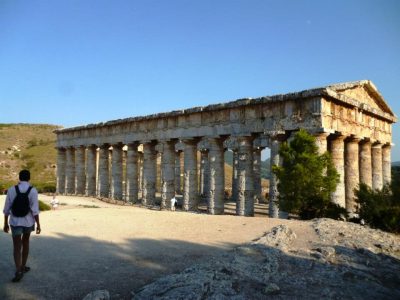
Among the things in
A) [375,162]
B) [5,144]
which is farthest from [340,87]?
[5,144]

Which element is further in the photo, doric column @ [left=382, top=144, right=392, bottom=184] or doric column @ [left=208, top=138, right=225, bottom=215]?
doric column @ [left=382, top=144, right=392, bottom=184]

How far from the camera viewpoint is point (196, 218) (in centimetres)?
1376

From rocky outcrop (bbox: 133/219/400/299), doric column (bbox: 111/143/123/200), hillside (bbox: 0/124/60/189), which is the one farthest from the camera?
Answer: hillside (bbox: 0/124/60/189)

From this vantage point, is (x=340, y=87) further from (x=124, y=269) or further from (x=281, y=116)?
(x=124, y=269)

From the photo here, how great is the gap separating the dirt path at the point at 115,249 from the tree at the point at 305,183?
277 centimetres

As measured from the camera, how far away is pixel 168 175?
2545 cm

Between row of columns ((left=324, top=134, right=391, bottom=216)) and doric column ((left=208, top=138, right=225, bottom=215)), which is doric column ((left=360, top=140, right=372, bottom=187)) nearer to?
row of columns ((left=324, top=134, right=391, bottom=216))

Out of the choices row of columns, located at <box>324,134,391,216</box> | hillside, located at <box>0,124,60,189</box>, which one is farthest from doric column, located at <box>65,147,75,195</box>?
row of columns, located at <box>324,134,391,216</box>

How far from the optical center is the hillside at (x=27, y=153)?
57.9 m

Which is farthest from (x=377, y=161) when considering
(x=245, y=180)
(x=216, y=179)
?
(x=216, y=179)

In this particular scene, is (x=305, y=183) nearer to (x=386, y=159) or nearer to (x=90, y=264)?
(x=90, y=264)

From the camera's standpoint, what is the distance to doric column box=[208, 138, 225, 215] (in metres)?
22.1

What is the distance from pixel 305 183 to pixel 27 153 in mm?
63634

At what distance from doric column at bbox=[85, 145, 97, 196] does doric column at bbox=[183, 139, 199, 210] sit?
12.2 metres
